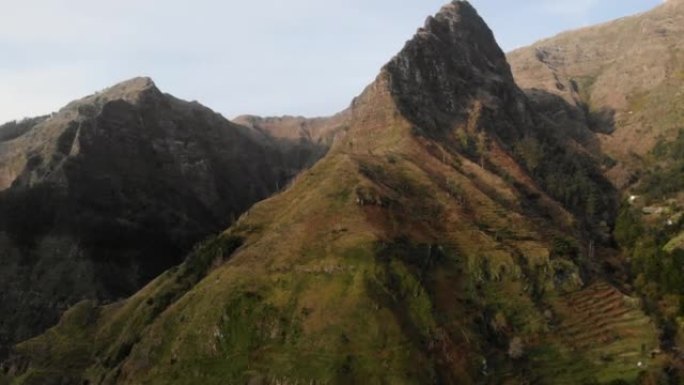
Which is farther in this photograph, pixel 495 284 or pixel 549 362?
pixel 495 284

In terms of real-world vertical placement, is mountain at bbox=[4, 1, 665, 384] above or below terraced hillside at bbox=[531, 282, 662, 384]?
above

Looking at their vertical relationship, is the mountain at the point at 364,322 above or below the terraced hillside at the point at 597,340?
above

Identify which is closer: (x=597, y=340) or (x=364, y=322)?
(x=364, y=322)

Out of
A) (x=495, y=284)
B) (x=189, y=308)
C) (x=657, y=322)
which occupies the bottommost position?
(x=657, y=322)

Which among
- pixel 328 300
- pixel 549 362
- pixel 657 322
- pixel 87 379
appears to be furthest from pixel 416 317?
pixel 87 379

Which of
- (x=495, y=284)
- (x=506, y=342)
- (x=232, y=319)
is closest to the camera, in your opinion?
(x=232, y=319)

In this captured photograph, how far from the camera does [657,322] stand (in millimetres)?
184000

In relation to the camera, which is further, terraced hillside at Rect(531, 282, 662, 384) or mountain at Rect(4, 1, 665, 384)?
terraced hillside at Rect(531, 282, 662, 384)

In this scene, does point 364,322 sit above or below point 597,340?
above

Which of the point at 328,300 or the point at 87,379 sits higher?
the point at 328,300

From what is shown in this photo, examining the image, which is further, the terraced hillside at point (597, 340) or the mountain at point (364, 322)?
the terraced hillside at point (597, 340)

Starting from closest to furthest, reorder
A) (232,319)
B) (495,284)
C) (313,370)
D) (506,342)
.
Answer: (313,370), (232,319), (506,342), (495,284)

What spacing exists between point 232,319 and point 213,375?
14.8 metres

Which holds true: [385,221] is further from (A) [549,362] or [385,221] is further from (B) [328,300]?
(A) [549,362]
